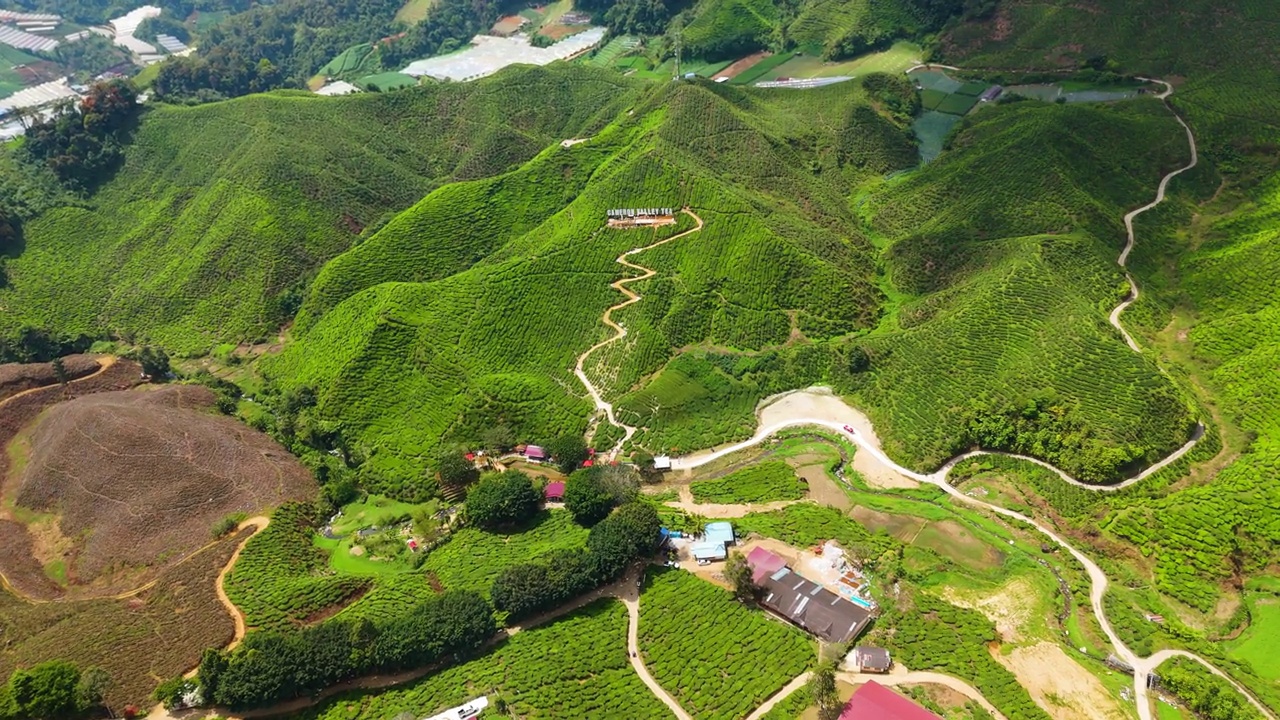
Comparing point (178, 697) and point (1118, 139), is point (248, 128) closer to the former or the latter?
point (178, 697)

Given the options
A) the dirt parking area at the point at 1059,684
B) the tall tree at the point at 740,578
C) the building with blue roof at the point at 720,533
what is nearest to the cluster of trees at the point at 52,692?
the tall tree at the point at 740,578

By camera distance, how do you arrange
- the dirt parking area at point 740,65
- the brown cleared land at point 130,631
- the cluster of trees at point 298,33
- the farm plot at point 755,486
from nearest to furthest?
the brown cleared land at point 130,631, the farm plot at point 755,486, the dirt parking area at point 740,65, the cluster of trees at point 298,33

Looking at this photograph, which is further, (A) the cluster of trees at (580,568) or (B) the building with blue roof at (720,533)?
(B) the building with blue roof at (720,533)

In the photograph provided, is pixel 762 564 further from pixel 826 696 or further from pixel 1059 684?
pixel 1059 684

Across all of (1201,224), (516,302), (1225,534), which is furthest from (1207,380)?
(516,302)

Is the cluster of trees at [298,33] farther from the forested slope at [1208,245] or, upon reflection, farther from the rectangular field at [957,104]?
the forested slope at [1208,245]

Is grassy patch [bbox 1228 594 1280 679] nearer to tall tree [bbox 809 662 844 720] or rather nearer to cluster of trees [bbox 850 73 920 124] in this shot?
tall tree [bbox 809 662 844 720]
